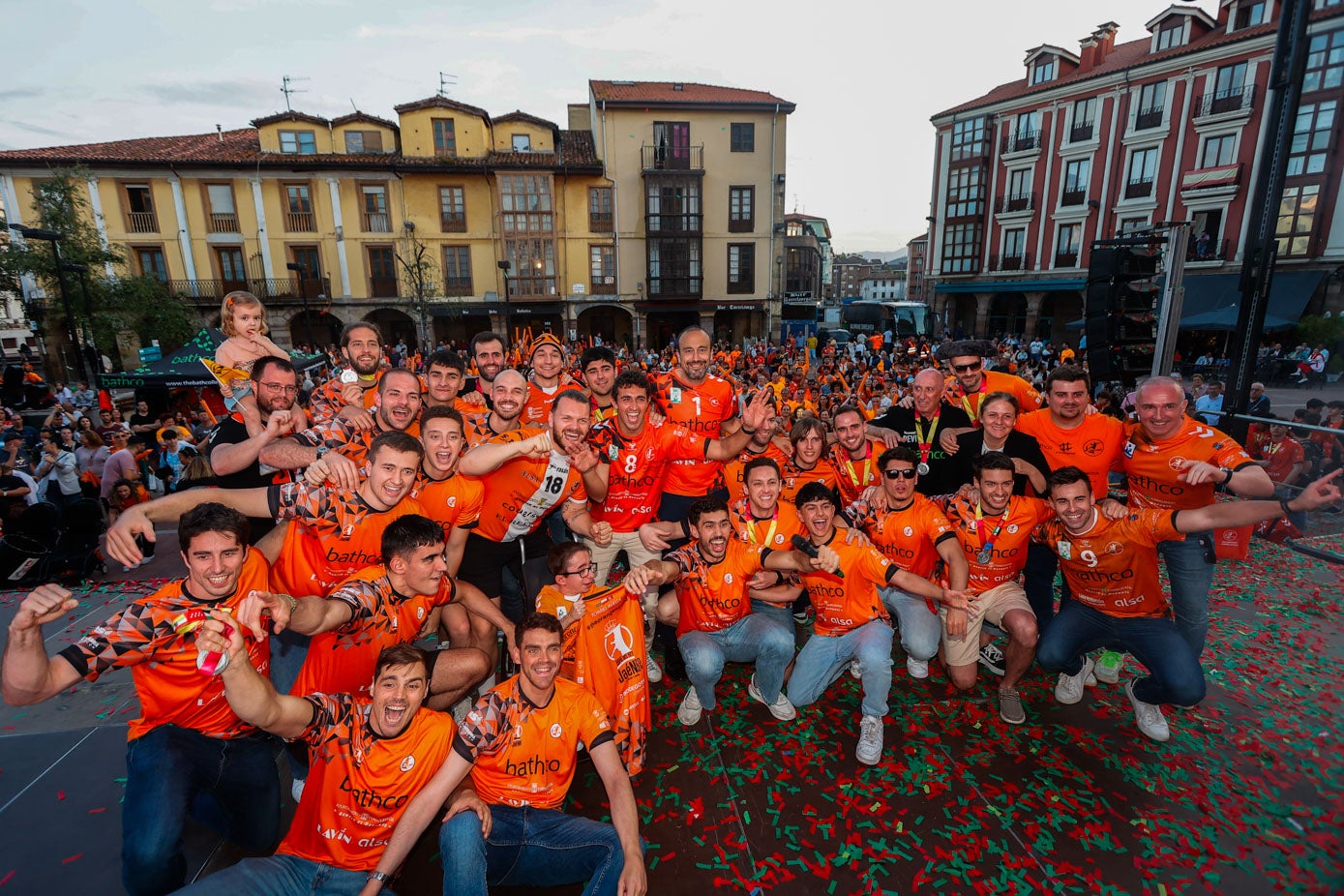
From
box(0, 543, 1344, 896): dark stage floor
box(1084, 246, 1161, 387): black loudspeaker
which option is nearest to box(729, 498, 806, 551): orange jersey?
box(0, 543, 1344, 896): dark stage floor

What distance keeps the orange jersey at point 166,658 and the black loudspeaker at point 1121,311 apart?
950cm

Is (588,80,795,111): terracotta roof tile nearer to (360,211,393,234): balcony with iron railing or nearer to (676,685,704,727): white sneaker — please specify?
(360,211,393,234): balcony with iron railing

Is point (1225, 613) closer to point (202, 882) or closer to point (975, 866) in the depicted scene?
point (975, 866)

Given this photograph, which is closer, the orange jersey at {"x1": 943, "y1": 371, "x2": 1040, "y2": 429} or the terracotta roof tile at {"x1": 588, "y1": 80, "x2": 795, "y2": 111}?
the orange jersey at {"x1": 943, "y1": 371, "x2": 1040, "y2": 429}

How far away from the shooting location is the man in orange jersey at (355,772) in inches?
111

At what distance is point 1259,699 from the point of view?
459 cm

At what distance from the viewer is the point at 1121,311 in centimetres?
803

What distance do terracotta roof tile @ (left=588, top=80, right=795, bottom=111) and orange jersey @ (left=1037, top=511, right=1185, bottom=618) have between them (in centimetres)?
3303

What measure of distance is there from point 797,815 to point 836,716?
3.51ft

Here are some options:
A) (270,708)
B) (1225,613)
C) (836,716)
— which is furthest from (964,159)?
(270,708)

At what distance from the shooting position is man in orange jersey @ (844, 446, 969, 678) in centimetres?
468

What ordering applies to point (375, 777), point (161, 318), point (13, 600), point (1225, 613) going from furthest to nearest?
point (161, 318), point (13, 600), point (1225, 613), point (375, 777)

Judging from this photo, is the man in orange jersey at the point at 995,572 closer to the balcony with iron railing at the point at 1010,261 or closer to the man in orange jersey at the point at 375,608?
the man in orange jersey at the point at 375,608

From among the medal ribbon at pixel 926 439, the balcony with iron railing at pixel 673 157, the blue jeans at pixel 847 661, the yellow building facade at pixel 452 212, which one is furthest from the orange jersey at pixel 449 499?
the balcony with iron railing at pixel 673 157
